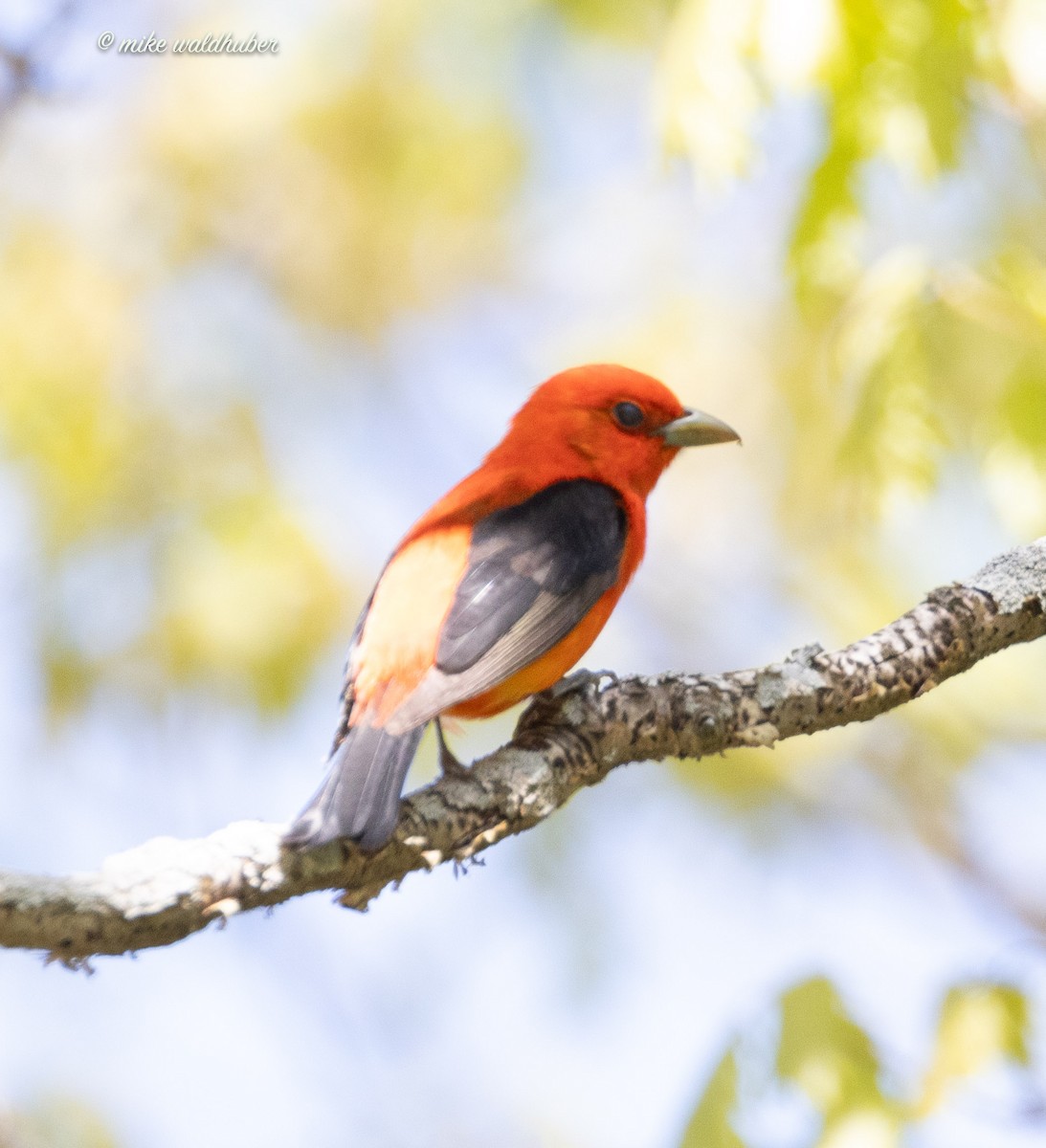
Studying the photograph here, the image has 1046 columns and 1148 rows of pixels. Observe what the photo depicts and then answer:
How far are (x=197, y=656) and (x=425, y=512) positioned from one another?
2776mm

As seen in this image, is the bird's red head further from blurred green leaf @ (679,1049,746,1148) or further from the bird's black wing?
blurred green leaf @ (679,1049,746,1148)

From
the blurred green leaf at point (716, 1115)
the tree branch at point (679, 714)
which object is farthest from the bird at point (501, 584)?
the blurred green leaf at point (716, 1115)

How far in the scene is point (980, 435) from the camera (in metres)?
4.58

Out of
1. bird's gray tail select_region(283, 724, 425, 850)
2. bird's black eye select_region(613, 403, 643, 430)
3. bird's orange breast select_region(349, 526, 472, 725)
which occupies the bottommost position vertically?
bird's gray tail select_region(283, 724, 425, 850)

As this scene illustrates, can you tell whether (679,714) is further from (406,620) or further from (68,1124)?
(68,1124)

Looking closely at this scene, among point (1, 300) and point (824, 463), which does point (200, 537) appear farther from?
point (824, 463)

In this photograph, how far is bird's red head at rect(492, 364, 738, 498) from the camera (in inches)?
221

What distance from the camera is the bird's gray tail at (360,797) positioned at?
3.04 meters

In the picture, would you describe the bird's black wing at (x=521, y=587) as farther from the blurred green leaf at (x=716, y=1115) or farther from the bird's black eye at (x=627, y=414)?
the blurred green leaf at (x=716, y=1115)

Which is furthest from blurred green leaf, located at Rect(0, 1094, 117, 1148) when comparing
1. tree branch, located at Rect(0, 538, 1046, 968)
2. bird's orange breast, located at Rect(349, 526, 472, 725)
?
tree branch, located at Rect(0, 538, 1046, 968)

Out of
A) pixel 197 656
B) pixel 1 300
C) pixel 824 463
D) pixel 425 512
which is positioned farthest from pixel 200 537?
pixel 824 463

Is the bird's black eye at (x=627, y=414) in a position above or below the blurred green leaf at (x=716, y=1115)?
above

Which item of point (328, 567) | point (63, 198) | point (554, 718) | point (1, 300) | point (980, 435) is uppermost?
point (63, 198)

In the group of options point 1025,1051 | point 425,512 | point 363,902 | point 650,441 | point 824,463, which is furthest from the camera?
point 824,463
